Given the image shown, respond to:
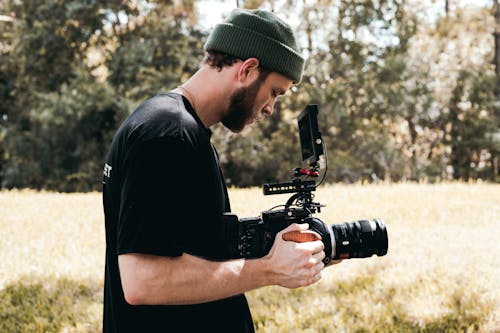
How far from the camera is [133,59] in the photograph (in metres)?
18.3

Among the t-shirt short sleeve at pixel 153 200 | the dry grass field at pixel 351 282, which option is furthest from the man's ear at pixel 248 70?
the dry grass field at pixel 351 282

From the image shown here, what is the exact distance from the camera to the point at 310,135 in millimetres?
2174

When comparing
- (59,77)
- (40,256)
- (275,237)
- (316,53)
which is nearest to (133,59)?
(59,77)

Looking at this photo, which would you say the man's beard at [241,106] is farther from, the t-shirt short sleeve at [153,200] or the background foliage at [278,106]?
the background foliage at [278,106]

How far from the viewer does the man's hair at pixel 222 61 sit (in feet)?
6.15

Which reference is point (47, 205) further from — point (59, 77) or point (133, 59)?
point (59, 77)

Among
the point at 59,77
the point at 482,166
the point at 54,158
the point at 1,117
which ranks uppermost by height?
the point at 59,77

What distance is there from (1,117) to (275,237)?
2232 cm

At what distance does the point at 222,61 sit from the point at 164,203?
60 cm

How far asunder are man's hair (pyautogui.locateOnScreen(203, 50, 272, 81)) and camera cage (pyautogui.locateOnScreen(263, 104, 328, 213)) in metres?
0.24

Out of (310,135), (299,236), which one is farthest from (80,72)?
(299,236)

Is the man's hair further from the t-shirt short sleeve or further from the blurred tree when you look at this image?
the blurred tree

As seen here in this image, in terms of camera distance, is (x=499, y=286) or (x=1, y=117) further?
(x=1, y=117)

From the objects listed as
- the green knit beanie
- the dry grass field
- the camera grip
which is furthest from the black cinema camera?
the dry grass field
